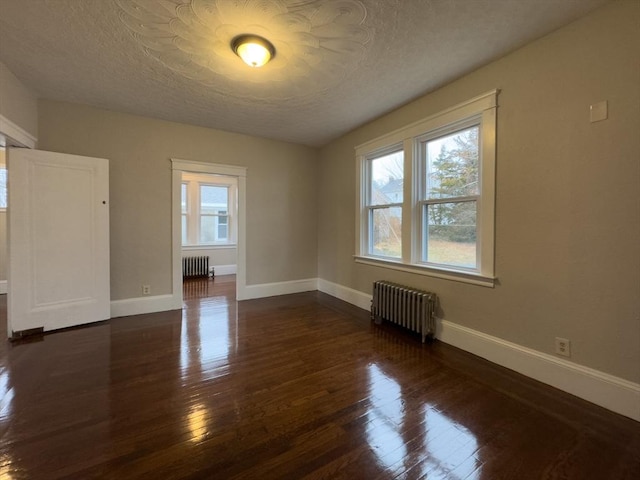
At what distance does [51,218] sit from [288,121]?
304 centimetres

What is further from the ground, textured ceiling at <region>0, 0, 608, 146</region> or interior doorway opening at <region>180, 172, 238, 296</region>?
textured ceiling at <region>0, 0, 608, 146</region>

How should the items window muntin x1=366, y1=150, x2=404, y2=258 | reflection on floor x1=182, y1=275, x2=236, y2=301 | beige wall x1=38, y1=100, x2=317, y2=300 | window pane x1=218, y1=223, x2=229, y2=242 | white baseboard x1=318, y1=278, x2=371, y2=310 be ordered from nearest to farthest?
beige wall x1=38, y1=100, x2=317, y2=300, window muntin x1=366, y1=150, x2=404, y2=258, white baseboard x1=318, y1=278, x2=371, y2=310, reflection on floor x1=182, y1=275, x2=236, y2=301, window pane x1=218, y1=223, x2=229, y2=242

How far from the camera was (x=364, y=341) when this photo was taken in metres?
2.96

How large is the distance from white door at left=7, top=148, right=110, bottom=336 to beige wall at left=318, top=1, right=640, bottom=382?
13.8ft

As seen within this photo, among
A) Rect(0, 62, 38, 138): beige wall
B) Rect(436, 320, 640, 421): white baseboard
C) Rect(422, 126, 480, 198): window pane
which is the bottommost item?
Rect(436, 320, 640, 421): white baseboard

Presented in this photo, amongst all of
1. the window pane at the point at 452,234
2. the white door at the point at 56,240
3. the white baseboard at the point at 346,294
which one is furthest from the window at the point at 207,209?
the window pane at the point at 452,234

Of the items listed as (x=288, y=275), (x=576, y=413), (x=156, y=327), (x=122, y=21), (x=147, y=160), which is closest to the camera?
(x=576, y=413)

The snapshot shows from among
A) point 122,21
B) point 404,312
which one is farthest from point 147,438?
point 122,21

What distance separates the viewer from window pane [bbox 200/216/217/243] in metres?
6.95

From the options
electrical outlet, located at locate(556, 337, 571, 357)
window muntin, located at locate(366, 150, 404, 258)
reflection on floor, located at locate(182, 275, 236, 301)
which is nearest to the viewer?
electrical outlet, located at locate(556, 337, 571, 357)

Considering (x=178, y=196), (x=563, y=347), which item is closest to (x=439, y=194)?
(x=563, y=347)

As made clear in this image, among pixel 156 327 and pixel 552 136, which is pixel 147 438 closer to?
pixel 156 327

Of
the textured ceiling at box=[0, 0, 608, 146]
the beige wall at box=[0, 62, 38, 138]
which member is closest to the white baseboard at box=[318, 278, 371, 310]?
the textured ceiling at box=[0, 0, 608, 146]

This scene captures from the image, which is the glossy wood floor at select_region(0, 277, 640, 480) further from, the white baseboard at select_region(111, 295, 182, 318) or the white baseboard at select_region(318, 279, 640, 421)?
the white baseboard at select_region(111, 295, 182, 318)
